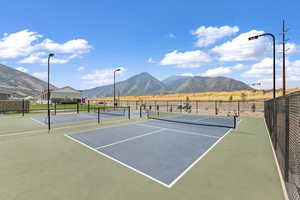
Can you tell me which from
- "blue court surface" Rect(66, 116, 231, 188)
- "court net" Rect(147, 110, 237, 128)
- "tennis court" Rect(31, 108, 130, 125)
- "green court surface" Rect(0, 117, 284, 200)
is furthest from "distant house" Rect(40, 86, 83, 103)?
"green court surface" Rect(0, 117, 284, 200)

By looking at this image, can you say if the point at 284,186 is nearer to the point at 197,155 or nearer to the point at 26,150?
the point at 197,155

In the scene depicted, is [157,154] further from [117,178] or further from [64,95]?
[64,95]

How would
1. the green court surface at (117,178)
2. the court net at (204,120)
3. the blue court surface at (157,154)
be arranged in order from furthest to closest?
the court net at (204,120) < the blue court surface at (157,154) < the green court surface at (117,178)

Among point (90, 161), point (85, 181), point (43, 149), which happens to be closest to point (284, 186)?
point (85, 181)

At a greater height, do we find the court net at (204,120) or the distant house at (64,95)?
the distant house at (64,95)

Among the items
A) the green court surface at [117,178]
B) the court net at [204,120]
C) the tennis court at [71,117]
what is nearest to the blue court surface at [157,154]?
the green court surface at [117,178]

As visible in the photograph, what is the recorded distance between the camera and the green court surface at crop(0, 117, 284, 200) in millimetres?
3631

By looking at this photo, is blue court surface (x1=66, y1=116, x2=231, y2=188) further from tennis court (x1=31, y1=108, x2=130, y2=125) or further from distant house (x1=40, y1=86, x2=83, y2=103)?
distant house (x1=40, y1=86, x2=83, y2=103)

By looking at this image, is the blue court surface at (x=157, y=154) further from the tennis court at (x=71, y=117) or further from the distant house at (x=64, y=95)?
the distant house at (x=64, y=95)

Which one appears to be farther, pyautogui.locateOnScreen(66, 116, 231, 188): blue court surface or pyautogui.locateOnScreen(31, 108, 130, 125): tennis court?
pyautogui.locateOnScreen(31, 108, 130, 125): tennis court

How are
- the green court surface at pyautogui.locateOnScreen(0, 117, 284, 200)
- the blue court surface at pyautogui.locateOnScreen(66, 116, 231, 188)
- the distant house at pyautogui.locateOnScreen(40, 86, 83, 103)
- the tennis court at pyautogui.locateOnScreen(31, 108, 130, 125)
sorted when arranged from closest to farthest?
the green court surface at pyautogui.locateOnScreen(0, 117, 284, 200), the blue court surface at pyautogui.locateOnScreen(66, 116, 231, 188), the tennis court at pyautogui.locateOnScreen(31, 108, 130, 125), the distant house at pyautogui.locateOnScreen(40, 86, 83, 103)

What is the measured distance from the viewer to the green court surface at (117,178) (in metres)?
3.63

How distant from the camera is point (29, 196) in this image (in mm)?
3553

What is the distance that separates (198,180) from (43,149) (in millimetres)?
6661
